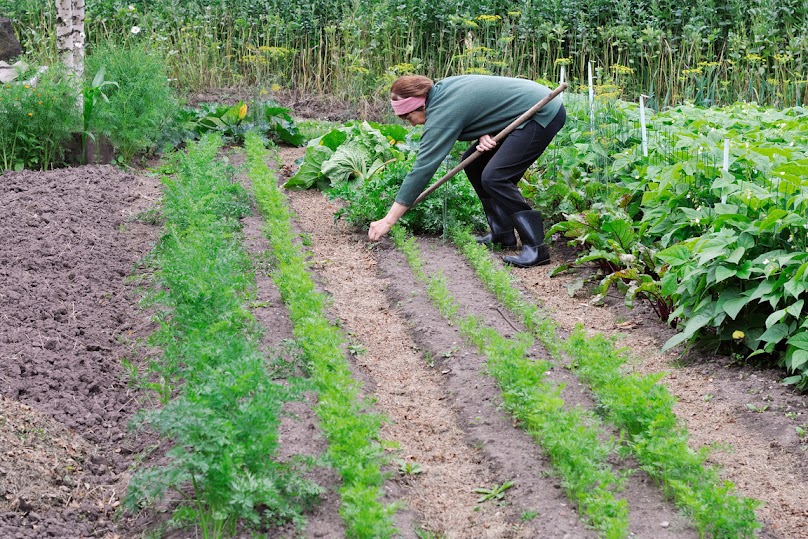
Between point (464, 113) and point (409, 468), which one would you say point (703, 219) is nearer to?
point (464, 113)

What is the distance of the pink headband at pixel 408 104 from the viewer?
22.0ft

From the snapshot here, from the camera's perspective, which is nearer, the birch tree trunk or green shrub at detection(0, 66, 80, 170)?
green shrub at detection(0, 66, 80, 170)

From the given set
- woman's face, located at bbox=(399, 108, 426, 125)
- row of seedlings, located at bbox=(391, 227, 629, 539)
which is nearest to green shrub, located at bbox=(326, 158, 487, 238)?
woman's face, located at bbox=(399, 108, 426, 125)

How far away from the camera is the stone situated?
12977 millimetres

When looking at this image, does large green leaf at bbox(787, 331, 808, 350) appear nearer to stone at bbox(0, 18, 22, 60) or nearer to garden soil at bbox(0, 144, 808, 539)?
garden soil at bbox(0, 144, 808, 539)

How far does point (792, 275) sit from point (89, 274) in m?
4.50

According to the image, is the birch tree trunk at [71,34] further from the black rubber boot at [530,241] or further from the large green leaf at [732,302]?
the large green leaf at [732,302]

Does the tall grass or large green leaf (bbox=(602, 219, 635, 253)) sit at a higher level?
the tall grass

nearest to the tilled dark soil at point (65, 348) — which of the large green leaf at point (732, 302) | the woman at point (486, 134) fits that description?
the woman at point (486, 134)

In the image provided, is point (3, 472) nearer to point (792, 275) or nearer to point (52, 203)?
point (792, 275)

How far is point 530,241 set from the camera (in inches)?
286

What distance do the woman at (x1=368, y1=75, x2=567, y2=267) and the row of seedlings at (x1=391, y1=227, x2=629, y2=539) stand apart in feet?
6.07

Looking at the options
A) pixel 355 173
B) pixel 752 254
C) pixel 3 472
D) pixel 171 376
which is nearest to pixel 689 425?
pixel 752 254

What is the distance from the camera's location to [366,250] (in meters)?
7.77
